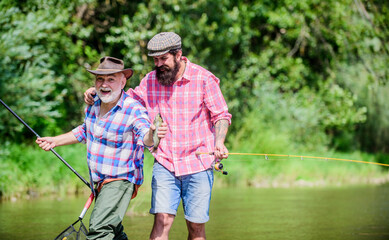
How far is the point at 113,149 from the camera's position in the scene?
15.4 feet

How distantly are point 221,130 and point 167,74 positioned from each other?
627 mm

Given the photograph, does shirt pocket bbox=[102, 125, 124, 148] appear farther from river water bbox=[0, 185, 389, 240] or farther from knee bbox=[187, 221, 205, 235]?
river water bbox=[0, 185, 389, 240]

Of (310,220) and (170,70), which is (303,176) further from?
(170,70)

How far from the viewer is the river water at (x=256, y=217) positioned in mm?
7242

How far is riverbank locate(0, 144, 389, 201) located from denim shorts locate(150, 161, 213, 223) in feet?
9.88

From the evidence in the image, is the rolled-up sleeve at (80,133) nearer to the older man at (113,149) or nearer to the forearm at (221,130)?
the older man at (113,149)

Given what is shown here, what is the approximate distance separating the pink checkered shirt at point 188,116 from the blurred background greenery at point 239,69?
5.94 m

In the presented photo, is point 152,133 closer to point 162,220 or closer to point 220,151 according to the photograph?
point 220,151

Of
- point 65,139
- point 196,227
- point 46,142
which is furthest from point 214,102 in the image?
point 46,142

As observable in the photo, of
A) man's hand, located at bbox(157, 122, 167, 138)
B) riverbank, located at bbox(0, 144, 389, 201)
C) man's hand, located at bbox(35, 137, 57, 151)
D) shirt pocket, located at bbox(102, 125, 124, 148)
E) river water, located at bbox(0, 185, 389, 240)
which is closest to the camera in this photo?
man's hand, located at bbox(157, 122, 167, 138)

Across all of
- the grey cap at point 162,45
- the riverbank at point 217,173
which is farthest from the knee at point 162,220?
the riverbank at point 217,173

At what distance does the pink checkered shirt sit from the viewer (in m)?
5.09

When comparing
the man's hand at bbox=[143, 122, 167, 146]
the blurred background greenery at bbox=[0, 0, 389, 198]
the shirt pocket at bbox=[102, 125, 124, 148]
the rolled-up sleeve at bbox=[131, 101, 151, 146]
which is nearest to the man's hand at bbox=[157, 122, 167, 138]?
the man's hand at bbox=[143, 122, 167, 146]

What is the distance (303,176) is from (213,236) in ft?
24.5
